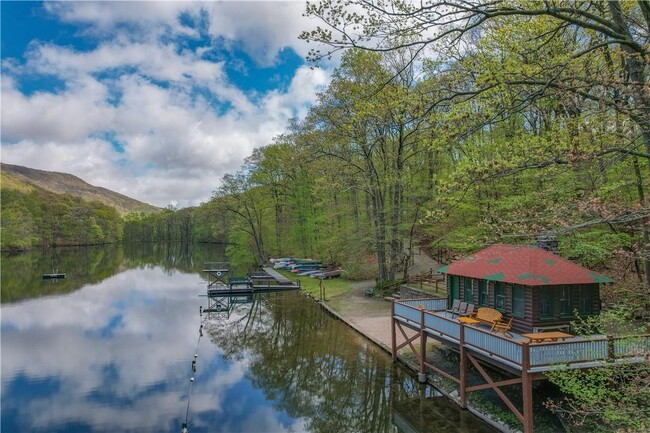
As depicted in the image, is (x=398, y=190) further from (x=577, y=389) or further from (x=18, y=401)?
(x=18, y=401)

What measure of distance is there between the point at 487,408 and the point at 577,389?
10.7ft

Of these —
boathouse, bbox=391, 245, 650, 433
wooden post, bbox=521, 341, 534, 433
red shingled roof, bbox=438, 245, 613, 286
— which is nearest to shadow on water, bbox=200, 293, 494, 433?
boathouse, bbox=391, 245, 650, 433

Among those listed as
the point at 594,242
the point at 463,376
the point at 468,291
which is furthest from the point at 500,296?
the point at 594,242

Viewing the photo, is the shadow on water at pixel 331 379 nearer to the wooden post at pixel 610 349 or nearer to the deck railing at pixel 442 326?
the deck railing at pixel 442 326

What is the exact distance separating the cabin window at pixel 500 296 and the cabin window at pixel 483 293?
44 centimetres

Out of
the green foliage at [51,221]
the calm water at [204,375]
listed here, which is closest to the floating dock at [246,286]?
the calm water at [204,375]

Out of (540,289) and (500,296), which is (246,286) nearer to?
(500,296)

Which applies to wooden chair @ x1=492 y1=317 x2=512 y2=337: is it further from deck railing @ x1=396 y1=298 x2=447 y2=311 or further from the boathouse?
deck railing @ x1=396 y1=298 x2=447 y2=311

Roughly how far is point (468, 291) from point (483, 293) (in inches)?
37.0

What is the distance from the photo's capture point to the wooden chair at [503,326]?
13.3 m

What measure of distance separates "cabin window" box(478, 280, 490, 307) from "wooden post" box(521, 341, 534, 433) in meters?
5.38

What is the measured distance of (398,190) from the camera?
27125 mm

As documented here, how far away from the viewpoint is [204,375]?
16.0 m

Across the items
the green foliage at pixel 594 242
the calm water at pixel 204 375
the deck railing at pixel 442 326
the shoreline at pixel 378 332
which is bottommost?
the calm water at pixel 204 375
